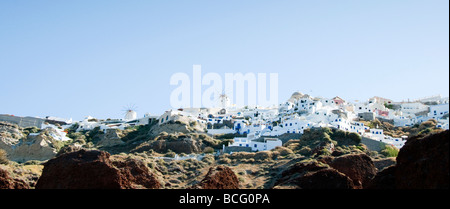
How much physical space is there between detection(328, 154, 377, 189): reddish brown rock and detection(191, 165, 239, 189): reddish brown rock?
483cm

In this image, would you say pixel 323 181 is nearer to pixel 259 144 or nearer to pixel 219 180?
pixel 219 180

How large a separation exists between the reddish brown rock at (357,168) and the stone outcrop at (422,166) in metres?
6.27

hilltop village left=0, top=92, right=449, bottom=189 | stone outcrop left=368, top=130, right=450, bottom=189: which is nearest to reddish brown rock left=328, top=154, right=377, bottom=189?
hilltop village left=0, top=92, right=449, bottom=189

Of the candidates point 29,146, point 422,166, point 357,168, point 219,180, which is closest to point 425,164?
point 422,166

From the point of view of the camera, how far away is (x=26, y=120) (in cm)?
6888

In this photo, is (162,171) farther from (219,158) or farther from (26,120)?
(26,120)

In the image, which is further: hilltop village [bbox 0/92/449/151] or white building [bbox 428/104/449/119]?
white building [bbox 428/104/449/119]

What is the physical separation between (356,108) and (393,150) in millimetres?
29331

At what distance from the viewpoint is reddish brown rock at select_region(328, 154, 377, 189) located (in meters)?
17.9

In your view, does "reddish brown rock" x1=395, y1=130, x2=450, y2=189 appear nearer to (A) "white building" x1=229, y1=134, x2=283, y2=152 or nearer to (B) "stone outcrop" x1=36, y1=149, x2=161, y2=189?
(B) "stone outcrop" x1=36, y1=149, x2=161, y2=189

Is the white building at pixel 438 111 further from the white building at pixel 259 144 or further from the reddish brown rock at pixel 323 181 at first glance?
the reddish brown rock at pixel 323 181
